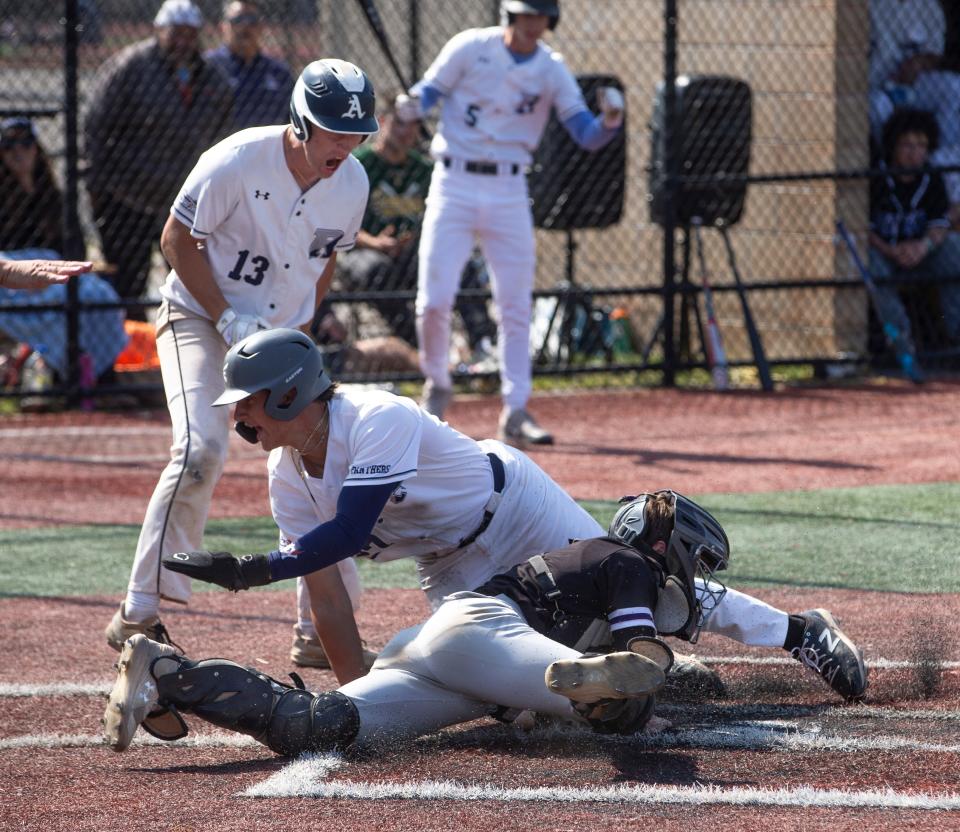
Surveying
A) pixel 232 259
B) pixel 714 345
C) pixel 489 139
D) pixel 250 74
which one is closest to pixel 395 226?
pixel 250 74

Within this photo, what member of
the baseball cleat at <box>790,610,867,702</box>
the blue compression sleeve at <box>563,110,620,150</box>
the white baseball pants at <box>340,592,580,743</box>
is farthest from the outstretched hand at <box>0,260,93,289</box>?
the blue compression sleeve at <box>563,110,620,150</box>

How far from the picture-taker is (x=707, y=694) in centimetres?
435

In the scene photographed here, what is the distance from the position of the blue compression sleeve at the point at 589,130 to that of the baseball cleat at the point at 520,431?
153 centimetres

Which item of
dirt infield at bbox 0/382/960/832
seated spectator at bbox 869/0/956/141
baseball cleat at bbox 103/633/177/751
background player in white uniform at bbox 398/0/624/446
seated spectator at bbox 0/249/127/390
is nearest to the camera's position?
dirt infield at bbox 0/382/960/832

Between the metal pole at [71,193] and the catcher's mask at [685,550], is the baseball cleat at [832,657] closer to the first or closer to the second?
the catcher's mask at [685,550]

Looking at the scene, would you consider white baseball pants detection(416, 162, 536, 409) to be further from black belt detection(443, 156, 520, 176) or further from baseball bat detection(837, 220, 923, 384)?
baseball bat detection(837, 220, 923, 384)

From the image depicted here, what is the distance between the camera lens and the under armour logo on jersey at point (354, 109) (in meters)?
4.65

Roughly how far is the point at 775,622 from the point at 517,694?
0.90 meters

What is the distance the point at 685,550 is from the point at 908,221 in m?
7.43

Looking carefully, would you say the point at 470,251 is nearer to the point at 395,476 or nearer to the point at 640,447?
the point at 640,447

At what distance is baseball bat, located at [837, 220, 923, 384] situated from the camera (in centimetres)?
1050

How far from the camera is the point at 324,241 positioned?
16.7ft

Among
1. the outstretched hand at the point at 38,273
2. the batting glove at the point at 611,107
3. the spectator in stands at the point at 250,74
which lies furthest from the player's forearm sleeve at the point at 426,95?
the outstretched hand at the point at 38,273

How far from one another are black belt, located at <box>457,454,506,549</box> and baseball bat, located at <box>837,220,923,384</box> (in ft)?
22.0
